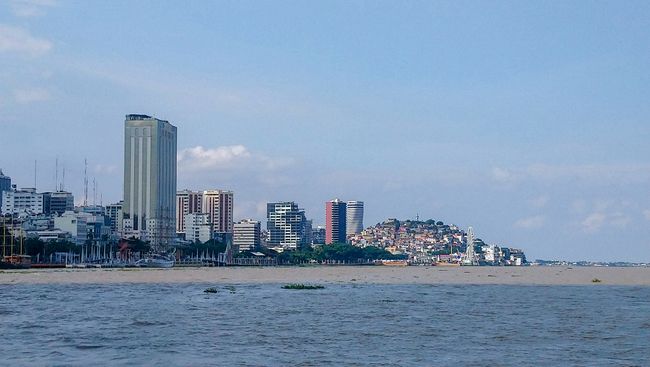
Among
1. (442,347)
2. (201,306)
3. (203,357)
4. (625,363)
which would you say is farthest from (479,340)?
(201,306)

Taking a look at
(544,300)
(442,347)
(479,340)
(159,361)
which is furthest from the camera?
(544,300)

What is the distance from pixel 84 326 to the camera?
5650 cm

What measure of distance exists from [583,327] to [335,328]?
1646 centimetres

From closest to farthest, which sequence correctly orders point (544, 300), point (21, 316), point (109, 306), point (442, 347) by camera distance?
point (442, 347)
point (21, 316)
point (109, 306)
point (544, 300)

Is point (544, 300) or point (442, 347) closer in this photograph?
point (442, 347)

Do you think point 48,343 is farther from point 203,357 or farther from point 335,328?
point 335,328

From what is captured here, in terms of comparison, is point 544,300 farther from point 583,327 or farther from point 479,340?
point 479,340

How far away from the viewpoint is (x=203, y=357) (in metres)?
41.8

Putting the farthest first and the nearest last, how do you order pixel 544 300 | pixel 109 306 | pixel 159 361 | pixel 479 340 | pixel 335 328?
pixel 544 300
pixel 109 306
pixel 335 328
pixel 479 340
pixel 159 361

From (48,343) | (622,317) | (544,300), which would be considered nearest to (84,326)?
(48,343)

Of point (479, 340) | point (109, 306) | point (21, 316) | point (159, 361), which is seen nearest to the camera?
point (159, 361)

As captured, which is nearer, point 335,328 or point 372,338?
point 372,338

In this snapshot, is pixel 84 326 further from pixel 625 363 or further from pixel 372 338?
pixel 625 363

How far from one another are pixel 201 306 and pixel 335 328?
22.2 metres
